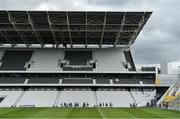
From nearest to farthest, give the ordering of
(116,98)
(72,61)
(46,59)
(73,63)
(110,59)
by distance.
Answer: (116,98)
(73,63)
(72,61)
(46,59)
(110,59)

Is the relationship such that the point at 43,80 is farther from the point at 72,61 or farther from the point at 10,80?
the point at 72,61

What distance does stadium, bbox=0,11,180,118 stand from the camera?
56.9m

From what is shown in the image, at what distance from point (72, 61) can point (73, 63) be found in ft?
2.88

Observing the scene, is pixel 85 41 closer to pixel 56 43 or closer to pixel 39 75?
pixel 56 43

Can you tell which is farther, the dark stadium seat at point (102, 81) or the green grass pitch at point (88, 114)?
the dark stadium seat at point (102, 81)

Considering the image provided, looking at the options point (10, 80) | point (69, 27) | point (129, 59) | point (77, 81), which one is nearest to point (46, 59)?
point (10, 80)

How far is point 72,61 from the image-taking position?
6988 centimetres

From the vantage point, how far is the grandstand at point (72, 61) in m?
57.3

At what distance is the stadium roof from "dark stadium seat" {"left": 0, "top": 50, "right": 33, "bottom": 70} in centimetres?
253

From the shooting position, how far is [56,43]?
236 ft

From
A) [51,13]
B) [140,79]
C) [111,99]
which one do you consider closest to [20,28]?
[51,13]

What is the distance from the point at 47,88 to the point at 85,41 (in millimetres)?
→ 12826

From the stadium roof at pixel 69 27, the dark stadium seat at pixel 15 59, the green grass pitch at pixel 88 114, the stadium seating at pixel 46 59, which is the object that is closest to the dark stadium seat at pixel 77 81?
the stadium seating at pixel 46 59

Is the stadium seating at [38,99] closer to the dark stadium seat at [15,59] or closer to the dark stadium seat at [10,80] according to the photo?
the dark stadium seat at [10,80]
